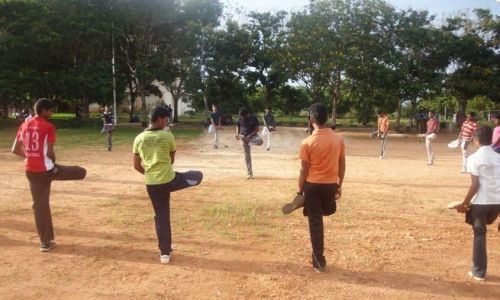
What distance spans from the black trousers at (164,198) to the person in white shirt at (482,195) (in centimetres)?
285

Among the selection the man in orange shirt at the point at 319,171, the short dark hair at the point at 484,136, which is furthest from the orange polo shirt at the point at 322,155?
the short dark hair at the point at 484,136

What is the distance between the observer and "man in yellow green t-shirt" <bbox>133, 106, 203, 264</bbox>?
4.98 metres

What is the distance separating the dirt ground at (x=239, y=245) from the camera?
450 cm

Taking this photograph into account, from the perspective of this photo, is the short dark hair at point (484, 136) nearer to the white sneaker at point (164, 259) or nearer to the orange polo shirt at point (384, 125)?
the white sneaker at point (164, 259)

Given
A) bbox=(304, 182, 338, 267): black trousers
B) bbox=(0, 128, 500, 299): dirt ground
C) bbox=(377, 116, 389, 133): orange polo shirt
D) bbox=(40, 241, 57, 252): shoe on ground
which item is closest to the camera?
bbox=(0, 128, 500, 299): dirt ground

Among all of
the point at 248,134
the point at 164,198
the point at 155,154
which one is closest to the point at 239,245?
the point at 164,198

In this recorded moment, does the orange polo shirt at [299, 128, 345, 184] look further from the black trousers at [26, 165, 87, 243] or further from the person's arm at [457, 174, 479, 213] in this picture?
the black trousers at [26, 165, 87, 243]

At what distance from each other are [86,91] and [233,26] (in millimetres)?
11777

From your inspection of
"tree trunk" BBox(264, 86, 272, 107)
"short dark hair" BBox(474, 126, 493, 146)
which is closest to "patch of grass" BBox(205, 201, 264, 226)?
"short dark hair" BBox(474, 126, 493, 146)

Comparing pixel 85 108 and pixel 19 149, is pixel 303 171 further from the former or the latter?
pixel 85 108

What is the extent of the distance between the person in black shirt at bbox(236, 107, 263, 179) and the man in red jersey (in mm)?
5736

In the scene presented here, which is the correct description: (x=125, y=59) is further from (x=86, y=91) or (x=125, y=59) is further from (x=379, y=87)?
(x=379, y=87)

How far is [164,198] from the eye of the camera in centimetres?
507

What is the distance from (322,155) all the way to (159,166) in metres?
1.74
